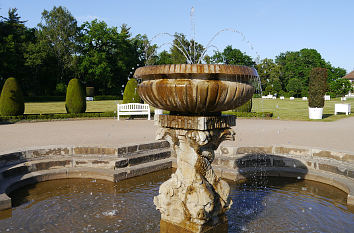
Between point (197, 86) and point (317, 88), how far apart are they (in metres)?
16.6

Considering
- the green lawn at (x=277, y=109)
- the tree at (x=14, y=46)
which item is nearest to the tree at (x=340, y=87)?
the green lawn at (x=277, y=109)

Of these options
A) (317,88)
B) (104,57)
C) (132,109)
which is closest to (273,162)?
(132,109)

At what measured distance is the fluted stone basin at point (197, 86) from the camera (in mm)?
3281

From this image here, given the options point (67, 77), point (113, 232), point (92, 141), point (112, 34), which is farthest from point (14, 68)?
point (113, 232)

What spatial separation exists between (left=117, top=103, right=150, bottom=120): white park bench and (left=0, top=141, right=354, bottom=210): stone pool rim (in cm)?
923

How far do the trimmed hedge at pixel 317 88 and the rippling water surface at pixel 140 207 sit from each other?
12097 mm

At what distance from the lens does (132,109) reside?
17.4 m

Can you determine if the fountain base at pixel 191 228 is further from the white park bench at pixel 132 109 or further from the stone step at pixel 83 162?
the white park bench at pixel 132 109

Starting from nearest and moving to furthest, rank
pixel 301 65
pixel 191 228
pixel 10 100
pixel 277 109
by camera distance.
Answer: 1. pixel 191 228
2. pixel 10 100
3. pixel 277 109
4. pixel 301 65

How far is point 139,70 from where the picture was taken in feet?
12.4

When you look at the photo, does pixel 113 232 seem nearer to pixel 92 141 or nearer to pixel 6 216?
pixel 6 216

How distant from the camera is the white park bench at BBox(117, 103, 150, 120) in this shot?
17.3 m

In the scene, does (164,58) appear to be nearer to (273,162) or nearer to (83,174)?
(273,162)

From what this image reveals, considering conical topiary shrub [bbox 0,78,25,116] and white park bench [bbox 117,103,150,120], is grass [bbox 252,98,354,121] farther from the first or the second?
conical topiary shrub [bbox 0,78,25,116]
